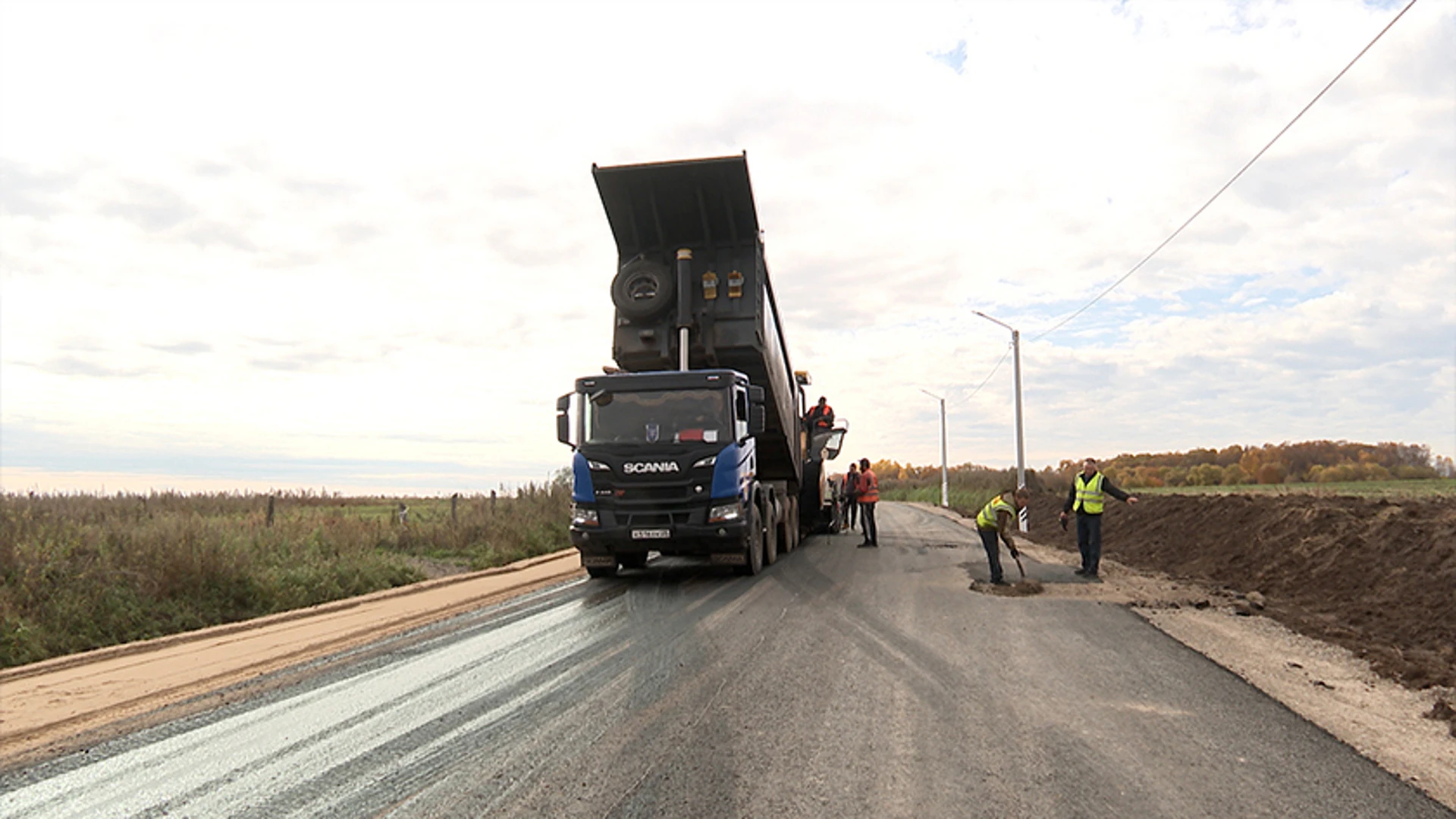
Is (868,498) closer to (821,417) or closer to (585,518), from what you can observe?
(821,417)

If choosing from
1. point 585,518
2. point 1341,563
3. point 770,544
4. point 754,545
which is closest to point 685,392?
point 585,518

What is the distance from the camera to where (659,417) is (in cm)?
1145

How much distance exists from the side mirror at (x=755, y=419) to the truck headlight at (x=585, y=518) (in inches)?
98.3

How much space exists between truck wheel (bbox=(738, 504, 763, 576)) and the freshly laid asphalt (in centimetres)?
368

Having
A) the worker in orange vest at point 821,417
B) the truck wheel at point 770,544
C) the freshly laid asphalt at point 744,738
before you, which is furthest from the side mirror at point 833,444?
the freshly laid asphalt at point 744,738

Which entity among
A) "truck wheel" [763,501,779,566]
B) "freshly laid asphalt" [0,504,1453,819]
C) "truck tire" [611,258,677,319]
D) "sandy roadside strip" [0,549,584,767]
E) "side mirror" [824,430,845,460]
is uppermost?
"truck tire" [611,258,677,319]

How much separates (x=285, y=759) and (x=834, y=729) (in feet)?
9.65

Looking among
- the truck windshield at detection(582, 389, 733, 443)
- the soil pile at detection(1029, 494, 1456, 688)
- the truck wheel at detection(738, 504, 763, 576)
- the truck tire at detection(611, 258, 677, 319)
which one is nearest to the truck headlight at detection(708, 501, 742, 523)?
the truck wheel at detection(738, 504, 763, 576)

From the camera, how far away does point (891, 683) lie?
5926 mm

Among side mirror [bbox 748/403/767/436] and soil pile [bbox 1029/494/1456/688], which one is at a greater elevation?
side mirror [bbox 748/403/767/436]

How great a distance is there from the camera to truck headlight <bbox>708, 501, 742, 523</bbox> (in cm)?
1119

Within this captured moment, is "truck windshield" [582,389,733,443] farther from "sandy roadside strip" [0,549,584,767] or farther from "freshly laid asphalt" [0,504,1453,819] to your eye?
"freshly laid asphalt" [0,504,1453,819]

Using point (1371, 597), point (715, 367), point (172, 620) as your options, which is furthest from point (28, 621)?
point (1371, 597)

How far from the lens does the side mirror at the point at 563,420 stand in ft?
38.2
